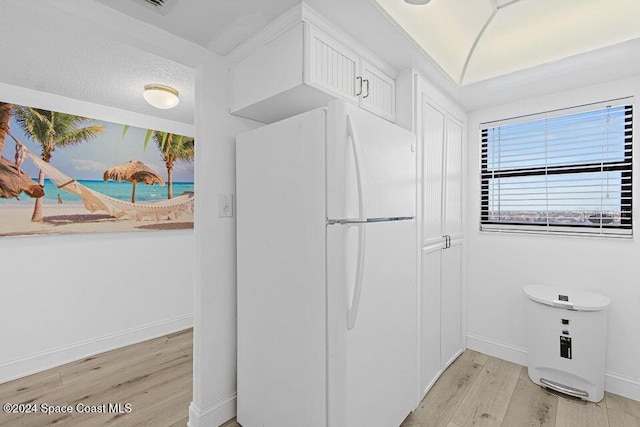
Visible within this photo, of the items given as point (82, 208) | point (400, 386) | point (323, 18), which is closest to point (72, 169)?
point (82, 208)

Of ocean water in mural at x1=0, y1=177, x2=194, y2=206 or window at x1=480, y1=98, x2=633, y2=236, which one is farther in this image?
ocean water in mural at x1=0, y1=177, x2=194, y2=206

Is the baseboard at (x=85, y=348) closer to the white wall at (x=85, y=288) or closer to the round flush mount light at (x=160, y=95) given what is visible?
the white wall at (x=85, y=288)

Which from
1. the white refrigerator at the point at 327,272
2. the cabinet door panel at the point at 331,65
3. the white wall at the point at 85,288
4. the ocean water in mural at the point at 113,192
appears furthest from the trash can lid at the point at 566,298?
the ocean water in mural at the point at 113,192

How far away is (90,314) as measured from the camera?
2705 mm

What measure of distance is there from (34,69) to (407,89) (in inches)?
103

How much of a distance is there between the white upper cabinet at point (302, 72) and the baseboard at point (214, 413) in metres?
1.84

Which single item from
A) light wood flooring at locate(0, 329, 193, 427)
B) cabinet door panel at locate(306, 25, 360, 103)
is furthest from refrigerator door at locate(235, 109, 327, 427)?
light wood flooring at locate(0, 329, 193, 427)

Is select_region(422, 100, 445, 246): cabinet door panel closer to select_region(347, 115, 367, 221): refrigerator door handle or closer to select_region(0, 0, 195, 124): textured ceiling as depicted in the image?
select_region(347, 115, 367, 221): refrigerator door handle

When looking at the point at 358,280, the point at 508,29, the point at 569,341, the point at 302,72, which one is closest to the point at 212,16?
the point at 302,72

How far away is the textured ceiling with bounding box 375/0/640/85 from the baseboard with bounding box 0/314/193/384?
3402mm

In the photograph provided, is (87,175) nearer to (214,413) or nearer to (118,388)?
(118,388)

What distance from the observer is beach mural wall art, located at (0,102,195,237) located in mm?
2363

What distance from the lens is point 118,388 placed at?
222cm

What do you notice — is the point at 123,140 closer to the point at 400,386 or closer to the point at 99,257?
the point at 99,257
